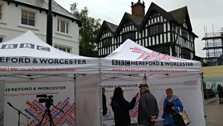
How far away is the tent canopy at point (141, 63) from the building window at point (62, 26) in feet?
54.0

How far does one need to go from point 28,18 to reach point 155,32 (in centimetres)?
1768

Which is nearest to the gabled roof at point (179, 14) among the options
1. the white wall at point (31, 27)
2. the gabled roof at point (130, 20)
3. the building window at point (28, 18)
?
the gabled roof at point (130, 20)

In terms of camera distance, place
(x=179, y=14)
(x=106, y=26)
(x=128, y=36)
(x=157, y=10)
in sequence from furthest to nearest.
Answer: (x=106, y=26) < (x=128, y=36) < (x=179, y=14) < (x=157, y=10)

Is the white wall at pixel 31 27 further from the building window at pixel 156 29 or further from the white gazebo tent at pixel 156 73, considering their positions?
the white gazebo tent at pixel 156 73

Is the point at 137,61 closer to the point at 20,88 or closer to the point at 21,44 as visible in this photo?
the point at 21,44

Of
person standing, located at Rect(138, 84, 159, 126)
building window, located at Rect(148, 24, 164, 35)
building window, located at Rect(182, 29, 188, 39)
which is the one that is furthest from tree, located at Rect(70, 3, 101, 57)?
person standing, located at Rect(138, 84, 159, 126)

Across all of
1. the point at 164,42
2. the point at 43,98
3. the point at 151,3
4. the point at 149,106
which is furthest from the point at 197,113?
the point at 151,3

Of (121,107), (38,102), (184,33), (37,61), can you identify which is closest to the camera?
(37,61)

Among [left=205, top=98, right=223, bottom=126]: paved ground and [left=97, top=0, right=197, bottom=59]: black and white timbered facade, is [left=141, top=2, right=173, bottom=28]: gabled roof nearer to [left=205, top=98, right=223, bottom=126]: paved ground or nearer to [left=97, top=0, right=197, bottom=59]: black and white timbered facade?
[left=97, top=0, right=197, bottom=59]: black and white timbered facade

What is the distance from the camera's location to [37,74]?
8.08 meters

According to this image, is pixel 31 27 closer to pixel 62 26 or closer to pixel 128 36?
pixel 62 26

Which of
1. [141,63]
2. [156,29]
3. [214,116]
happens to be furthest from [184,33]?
[141,63]

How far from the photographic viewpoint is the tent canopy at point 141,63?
7367mm

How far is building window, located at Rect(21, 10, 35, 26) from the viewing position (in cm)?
2240
